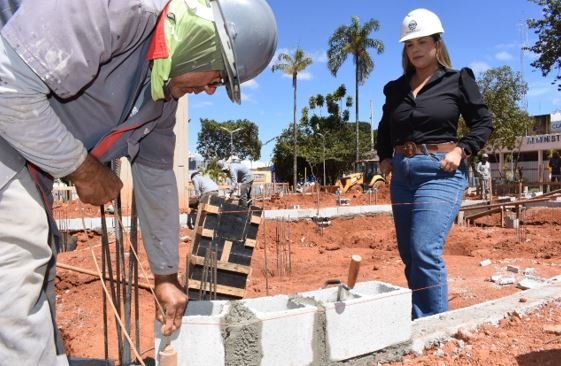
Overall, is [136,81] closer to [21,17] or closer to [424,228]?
[21,17]

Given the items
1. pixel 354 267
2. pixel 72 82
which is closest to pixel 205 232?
pixel 354 267

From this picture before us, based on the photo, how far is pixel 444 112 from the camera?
3.21m

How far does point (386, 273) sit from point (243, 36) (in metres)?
5.70

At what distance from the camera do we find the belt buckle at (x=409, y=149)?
128 inches

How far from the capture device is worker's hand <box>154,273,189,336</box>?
2098mm

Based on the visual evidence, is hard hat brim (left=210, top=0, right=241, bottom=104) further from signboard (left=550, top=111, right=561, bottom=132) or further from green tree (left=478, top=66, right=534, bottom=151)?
signboard (left=550, top=111, right=561, bottom=132)

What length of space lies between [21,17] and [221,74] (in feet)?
1.82

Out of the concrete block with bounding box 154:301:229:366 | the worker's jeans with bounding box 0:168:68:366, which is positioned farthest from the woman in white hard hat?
the worker's jeans with bounding box 0:168:68:366

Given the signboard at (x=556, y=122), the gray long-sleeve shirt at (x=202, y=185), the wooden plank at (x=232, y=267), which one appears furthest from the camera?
the signboard at (x=556, y=122)

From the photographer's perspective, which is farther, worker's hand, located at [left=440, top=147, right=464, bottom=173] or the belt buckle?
the belt buckle

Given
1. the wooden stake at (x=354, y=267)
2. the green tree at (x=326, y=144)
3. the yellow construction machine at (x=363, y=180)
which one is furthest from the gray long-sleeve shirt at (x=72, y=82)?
the green tree at (x=326, y=144)

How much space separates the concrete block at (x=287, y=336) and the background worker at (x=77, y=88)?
1046 millimetres

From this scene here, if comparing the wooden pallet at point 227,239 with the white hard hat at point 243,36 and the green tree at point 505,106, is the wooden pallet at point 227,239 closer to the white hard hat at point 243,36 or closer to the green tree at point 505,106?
the white hard hat at point 243,36

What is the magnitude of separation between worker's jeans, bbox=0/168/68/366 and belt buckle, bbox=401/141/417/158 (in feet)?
7.65
